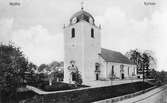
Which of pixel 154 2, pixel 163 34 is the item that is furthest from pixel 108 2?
pixel 163 34

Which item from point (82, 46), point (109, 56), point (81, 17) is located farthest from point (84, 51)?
point (109, 56)

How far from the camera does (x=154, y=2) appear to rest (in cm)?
1116

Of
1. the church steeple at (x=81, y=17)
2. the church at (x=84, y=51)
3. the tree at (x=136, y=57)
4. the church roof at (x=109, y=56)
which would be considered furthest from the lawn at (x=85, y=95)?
the tree at (x=136, y=57)

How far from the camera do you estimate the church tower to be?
28.2 m

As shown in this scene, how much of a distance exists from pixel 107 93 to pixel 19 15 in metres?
14.2

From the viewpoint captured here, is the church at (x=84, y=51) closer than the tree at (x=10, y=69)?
No

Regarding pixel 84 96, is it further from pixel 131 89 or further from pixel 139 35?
pixel 131 89

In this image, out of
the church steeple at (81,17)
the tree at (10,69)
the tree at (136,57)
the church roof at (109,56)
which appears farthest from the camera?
the tree at (136,57)

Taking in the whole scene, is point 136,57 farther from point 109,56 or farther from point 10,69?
point 10,69

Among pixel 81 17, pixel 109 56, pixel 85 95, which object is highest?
pixel 81 17

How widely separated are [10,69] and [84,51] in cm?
1646

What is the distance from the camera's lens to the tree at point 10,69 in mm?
12241

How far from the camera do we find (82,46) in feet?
92.4

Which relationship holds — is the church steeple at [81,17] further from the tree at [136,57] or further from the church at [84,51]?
the tree at [136,57]
